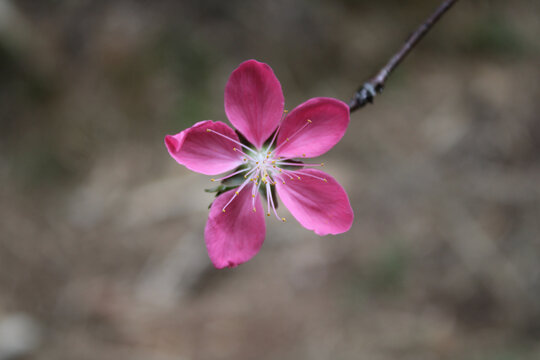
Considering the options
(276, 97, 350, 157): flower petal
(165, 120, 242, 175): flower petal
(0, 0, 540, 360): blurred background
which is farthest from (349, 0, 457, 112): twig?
(0, 0, 540, 360): blurred background

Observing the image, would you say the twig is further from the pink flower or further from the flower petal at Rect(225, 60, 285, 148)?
the flower petal at Rect(225, 60, 285, 148)

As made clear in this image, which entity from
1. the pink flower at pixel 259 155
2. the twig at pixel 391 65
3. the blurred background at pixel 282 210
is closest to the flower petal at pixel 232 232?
the pink flower at pixel 259 155

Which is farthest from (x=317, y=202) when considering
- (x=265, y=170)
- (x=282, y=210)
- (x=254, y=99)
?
(x=282, y=210)

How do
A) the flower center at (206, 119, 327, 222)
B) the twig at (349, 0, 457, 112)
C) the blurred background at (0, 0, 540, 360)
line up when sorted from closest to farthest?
the twig at (349, 0, 457, 112), the flower center at (206, 119, 327, 222), the blurred background at (0, 0, 540, 360)

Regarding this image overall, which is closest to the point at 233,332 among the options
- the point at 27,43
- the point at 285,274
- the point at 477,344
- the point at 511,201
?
the point at 285,274

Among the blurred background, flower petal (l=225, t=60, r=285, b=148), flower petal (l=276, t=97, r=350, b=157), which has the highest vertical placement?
the blurred background

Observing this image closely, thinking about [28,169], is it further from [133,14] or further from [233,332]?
[233,332]
